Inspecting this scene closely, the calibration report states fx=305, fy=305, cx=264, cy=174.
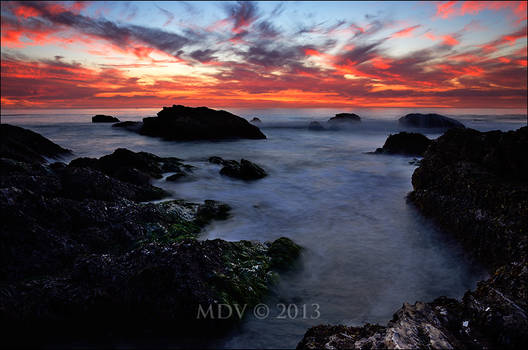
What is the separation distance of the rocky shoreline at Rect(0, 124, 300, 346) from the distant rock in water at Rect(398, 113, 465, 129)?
145 ft

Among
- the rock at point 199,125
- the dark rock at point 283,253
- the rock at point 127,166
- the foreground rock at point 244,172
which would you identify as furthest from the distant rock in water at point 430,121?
the dark rock at point 283,253

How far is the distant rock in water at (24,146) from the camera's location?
12629mm

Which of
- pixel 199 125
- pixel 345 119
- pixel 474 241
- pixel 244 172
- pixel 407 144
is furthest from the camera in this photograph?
pixel 345 119

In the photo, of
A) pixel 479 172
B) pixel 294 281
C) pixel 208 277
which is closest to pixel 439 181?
pixel 479 172

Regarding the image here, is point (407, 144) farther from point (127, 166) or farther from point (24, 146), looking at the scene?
point (24, 146)

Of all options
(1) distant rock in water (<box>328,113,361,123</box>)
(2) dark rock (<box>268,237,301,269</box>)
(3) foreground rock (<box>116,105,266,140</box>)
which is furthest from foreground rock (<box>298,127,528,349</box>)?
(1) distant rock in water (<box>328,113,361,123</box>)

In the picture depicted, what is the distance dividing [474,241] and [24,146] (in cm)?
1777

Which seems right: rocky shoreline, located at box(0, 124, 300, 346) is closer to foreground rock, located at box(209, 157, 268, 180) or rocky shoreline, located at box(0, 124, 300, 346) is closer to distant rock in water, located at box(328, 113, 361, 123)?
foreground rock, located at box(209, 157, 268, 180)

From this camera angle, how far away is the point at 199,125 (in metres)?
29.6

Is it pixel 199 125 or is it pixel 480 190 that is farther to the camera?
pixel 199 125

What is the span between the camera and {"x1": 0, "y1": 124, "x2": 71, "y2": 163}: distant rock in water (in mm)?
12629

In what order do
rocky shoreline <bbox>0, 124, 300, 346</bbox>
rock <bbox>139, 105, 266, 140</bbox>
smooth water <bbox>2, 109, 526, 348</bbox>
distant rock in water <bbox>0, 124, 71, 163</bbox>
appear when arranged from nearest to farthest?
rocky shoreline <bbox>0, 124, 300, 346</bbox> < smooth water <bbox>2, 109, 526, 348</bbox> < distant rock in water <bbox>0, 124, 71, 163</bbox> < rock <bbox>139, 105, 266, 140</bbox>

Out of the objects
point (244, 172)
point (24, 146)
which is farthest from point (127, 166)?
point (24, 146)

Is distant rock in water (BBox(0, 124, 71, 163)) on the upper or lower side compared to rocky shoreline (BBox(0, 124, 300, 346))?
upper
